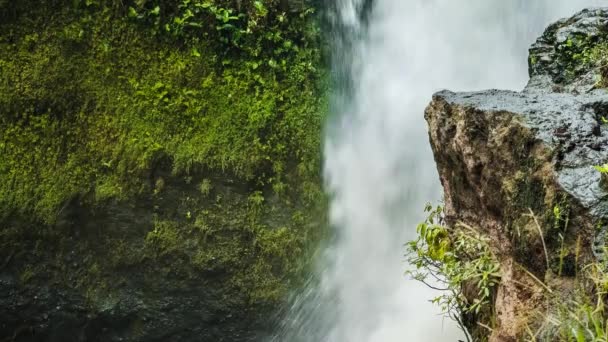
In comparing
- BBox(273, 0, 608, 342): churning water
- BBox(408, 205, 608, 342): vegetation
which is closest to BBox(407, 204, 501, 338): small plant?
BBox(408, 205, 608, 342): vegetation

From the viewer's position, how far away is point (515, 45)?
20.2 ft

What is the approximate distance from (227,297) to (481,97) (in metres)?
3.02

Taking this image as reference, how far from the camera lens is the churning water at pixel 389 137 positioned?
5.23 metres

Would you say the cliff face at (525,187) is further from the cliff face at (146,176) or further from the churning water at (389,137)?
the cliff face at (146,176)

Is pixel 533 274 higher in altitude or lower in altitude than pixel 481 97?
lower

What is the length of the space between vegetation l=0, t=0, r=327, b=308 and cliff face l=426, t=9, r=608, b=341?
222 centimetres

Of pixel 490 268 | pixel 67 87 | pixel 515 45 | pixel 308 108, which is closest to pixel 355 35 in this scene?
pixel 308 108

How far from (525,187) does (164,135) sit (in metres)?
3.38

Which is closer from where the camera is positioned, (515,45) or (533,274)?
(533,274)

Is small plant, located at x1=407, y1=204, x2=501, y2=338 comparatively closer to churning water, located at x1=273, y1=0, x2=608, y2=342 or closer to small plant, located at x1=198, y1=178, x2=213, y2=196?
churning water, located at x1=273, y1=0, x2=608, y2=342

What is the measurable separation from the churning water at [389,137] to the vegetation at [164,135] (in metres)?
0.32

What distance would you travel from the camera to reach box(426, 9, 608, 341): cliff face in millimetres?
2432

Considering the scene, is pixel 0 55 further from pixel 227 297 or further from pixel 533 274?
pixel 533 274

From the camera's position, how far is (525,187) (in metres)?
2.74
